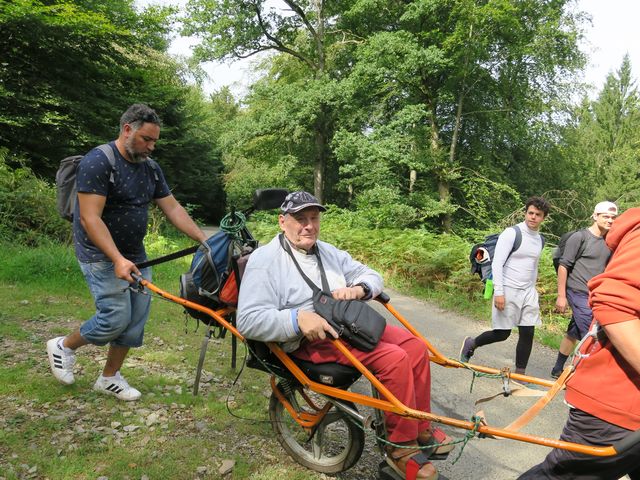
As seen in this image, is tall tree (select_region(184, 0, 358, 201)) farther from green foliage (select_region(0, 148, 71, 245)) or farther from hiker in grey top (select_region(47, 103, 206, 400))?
hiker in grey top (select_region(47, 103, 206, 400))

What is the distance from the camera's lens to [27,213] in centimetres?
1008

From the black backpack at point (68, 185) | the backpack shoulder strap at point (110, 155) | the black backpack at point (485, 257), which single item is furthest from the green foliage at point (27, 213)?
the black backpack at point (485, 257)

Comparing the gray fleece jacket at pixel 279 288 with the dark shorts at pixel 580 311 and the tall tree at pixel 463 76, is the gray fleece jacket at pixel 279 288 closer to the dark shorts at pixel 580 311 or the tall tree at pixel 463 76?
the dark shorts at pixel 580 311

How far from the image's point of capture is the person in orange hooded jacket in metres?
1.70

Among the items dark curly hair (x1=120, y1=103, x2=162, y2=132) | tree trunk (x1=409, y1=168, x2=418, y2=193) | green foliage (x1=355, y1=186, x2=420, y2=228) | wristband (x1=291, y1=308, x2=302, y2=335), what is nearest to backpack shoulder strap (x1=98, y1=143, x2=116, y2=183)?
dark curly hair (x1=120, y1=103, x2=162, y2=132)

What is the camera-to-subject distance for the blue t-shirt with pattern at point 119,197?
3195 mm

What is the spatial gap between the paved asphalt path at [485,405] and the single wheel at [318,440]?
1.95ft

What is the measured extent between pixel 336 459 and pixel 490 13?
1754 cm

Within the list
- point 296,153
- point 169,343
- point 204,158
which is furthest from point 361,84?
point 169,343

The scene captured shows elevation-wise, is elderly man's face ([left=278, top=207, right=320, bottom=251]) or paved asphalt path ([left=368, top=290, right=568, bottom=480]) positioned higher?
elderly man's face ([left=278, top=207, right=320, bottom=251])

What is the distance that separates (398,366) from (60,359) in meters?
2.89

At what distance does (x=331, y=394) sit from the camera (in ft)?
8.48

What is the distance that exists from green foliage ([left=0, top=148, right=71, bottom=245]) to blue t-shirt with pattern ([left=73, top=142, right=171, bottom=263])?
24.2 ft

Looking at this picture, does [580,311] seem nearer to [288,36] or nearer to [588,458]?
[588,458]
